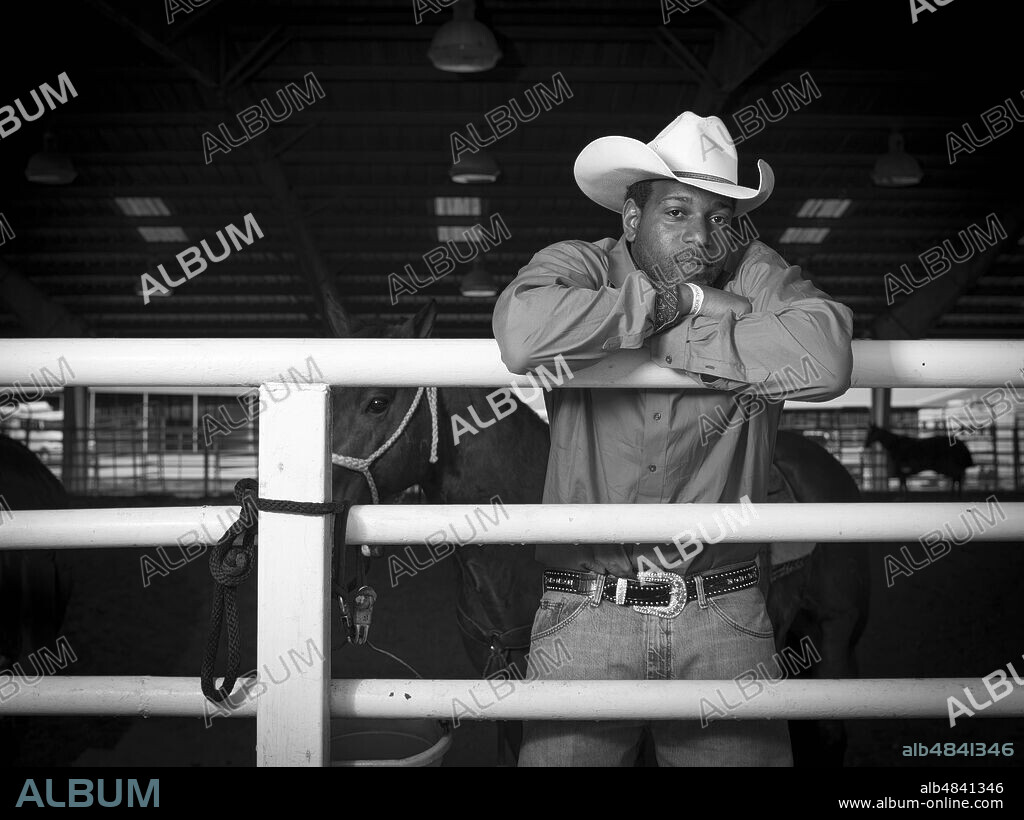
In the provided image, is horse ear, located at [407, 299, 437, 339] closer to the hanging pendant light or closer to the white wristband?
the white wristband

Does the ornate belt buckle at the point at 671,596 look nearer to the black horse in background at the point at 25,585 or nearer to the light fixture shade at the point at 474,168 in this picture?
the black horse in background at the point at 25,585

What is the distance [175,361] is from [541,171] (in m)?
11.2

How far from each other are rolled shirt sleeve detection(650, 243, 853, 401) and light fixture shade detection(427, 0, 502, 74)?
632 centimetres

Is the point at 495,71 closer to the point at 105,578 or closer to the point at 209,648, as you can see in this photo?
the point at 105,578

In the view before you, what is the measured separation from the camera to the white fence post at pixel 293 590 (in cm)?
152

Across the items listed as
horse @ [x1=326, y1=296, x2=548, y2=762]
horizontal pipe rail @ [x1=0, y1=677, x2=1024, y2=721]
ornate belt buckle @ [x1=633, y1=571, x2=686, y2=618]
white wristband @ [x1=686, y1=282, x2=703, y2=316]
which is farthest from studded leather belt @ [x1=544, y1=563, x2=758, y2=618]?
horse @ [x1=326, y1=296, x2=548, y2=762]

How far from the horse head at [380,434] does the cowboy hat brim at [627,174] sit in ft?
2.95

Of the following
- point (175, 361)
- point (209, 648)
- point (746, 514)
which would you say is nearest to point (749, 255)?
point (746, 514)

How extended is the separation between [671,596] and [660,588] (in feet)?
0.09

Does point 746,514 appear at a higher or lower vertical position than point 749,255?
lower

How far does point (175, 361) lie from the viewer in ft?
5.17

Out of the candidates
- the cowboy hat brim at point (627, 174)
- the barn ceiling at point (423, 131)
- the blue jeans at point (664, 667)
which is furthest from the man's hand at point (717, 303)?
the barn ceiling at point (423, 131)

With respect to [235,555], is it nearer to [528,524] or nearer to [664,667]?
[528,524]

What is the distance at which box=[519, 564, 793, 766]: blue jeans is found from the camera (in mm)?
1771
